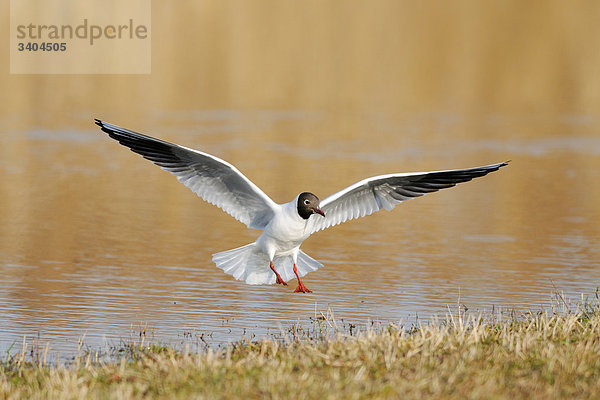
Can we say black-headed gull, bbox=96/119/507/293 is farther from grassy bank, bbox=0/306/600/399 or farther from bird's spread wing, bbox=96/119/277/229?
grassy bank, bbox=0/306/600/399

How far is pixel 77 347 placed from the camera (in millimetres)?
8469

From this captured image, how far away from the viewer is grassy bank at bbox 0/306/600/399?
6082 mm

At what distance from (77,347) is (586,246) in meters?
8.06

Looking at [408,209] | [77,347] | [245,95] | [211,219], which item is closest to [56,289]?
[77,347]

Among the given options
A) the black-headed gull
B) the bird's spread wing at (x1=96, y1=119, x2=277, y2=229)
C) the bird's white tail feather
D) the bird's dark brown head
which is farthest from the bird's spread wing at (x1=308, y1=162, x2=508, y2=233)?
the bird's spread wing at (x1=96, y1=119, x2=277, y2=229)

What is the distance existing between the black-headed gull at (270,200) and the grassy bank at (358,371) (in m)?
2.37

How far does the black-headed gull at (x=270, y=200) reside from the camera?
9.87 metres

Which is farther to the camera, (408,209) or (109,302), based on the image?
(408,209)

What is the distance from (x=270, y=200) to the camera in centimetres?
1026

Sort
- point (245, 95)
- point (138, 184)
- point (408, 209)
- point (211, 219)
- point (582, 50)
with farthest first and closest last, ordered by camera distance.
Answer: point (582, 50) → point (245, 95) → point (138, 184) → point (408, 209) → point (211, 219)

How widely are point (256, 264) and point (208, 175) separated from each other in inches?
39.6

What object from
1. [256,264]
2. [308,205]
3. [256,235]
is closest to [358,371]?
[308,205]

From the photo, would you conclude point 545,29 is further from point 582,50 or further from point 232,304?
point 232,304

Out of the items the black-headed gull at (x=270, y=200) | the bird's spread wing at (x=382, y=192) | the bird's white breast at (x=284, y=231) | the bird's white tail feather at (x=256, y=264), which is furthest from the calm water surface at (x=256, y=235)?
the bird's spread wing at (x=382, y=192)
